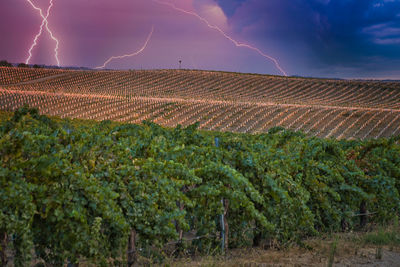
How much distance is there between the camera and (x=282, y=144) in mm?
9805

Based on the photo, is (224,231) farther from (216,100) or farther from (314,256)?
(216,100)

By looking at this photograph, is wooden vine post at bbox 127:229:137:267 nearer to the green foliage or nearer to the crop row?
the green foliage

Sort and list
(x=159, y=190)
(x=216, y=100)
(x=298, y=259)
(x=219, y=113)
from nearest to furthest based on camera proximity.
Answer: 1. (x=159, y=190)
2. (x=298, y=259)
3. (x=219, y=113)
4. (x=216, y=100)

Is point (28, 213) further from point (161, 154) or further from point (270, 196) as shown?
point (270, 196)

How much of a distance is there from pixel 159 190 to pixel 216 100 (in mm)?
53187

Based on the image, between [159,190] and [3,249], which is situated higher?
[159,190]

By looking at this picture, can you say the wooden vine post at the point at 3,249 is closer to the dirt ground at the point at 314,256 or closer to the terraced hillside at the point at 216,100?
the dirt ground at the point at 314,256

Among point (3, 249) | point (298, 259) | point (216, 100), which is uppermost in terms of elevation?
point (216, 100)

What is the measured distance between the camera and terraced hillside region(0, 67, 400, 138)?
4703cm

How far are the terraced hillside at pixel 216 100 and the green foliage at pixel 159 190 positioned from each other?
118 feet

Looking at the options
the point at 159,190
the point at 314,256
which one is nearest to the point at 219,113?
the point at 314,256

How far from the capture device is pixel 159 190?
5.50 meters

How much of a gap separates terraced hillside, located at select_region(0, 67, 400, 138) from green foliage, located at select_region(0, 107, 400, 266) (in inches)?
1418

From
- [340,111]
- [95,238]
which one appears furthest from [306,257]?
[340,111]
